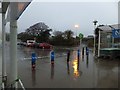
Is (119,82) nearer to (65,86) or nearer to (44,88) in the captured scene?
(65,86)

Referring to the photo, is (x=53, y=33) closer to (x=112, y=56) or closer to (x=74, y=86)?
(x=112, y=56)

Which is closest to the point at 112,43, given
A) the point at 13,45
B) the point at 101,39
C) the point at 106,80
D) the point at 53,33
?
the point at 101,39

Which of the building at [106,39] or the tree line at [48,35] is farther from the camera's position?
the tree line at [48,35]

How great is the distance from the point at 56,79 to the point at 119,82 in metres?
3.00

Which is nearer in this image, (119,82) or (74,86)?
(74,86)

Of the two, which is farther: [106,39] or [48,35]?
[48,35]

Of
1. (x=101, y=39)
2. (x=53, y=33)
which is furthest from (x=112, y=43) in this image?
(x=53, y=33)

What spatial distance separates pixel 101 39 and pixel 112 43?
119 centimetres

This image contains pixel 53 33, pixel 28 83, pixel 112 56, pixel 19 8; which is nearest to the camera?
pixel 19 8

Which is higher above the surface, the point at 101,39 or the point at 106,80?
the point at 101,39

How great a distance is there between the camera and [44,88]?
33.1 ft

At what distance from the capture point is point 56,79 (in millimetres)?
12266

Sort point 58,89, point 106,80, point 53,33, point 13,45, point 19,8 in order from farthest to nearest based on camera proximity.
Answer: point 53,33 → point 106,80 → point 58,89 → point 13,45 → point 19,8

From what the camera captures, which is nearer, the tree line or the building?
the building
